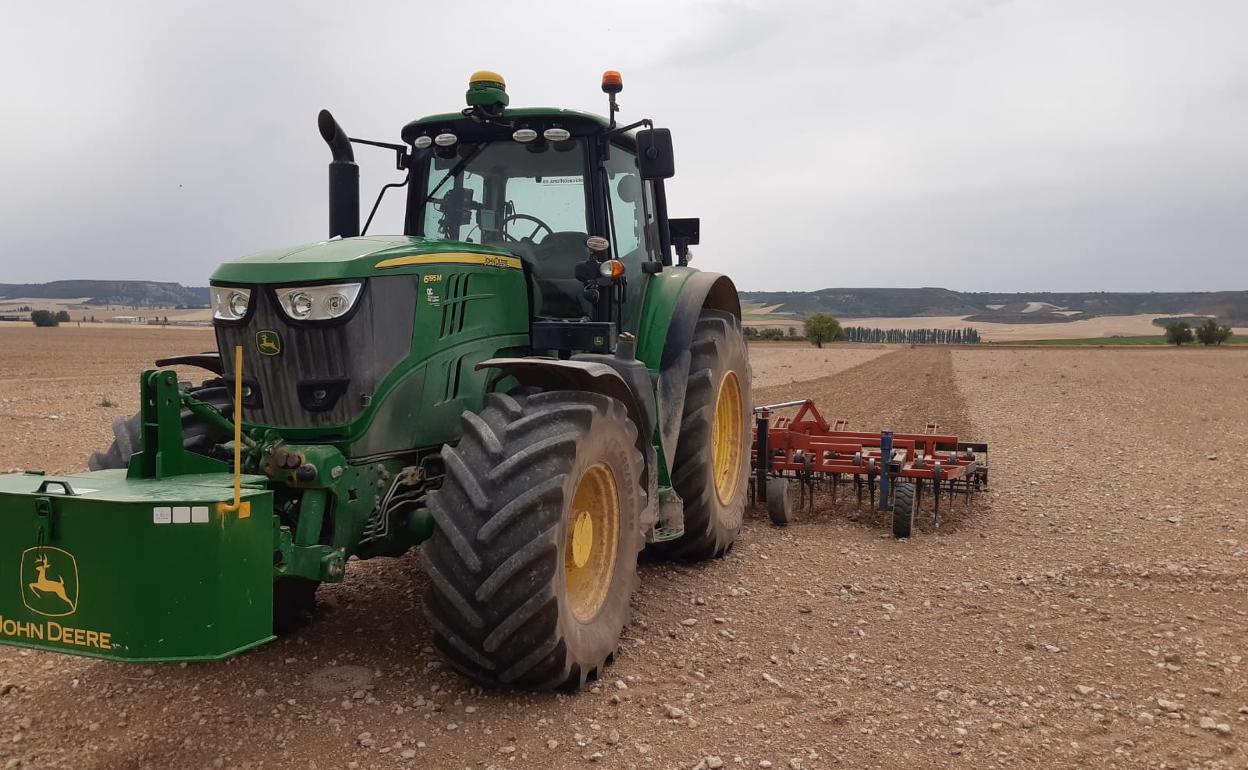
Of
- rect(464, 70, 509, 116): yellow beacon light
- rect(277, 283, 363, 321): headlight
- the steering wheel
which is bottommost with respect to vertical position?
rect(277, 283, 363, 321): headlight

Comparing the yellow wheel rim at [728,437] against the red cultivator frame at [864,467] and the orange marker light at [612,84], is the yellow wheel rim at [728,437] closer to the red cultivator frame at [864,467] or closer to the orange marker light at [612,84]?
the red cultivator frame at [864,467]

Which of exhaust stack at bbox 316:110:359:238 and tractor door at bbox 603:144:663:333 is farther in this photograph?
tractor door at bbox 603:144:663:333

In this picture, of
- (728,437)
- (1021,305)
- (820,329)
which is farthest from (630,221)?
(1021,305)

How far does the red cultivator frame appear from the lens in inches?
293

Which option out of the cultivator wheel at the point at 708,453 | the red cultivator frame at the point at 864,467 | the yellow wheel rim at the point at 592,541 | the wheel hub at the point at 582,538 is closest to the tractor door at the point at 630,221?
the cultivator wheel at the point at 708,453

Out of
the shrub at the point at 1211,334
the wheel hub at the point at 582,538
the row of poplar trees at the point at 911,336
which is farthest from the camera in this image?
the row of poplar trees at the point at 911,336

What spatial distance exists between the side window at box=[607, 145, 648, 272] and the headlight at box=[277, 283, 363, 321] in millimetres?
1936

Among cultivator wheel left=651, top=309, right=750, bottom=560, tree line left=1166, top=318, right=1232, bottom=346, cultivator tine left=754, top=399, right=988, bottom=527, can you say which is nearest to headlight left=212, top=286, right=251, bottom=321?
cultivator wheel left=651, top=309, right=750, bottom=560

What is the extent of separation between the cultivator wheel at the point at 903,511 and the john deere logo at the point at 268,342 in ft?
15.5

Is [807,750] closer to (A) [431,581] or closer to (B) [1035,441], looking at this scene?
(A) [431,581]

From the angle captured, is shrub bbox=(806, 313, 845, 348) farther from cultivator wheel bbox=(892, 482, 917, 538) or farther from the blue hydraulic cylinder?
cultivator wheel bbox=(892, 482, 917, 538)

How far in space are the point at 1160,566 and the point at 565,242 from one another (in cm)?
446

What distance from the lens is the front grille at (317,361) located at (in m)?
4.18

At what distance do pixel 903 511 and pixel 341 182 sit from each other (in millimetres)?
4579
